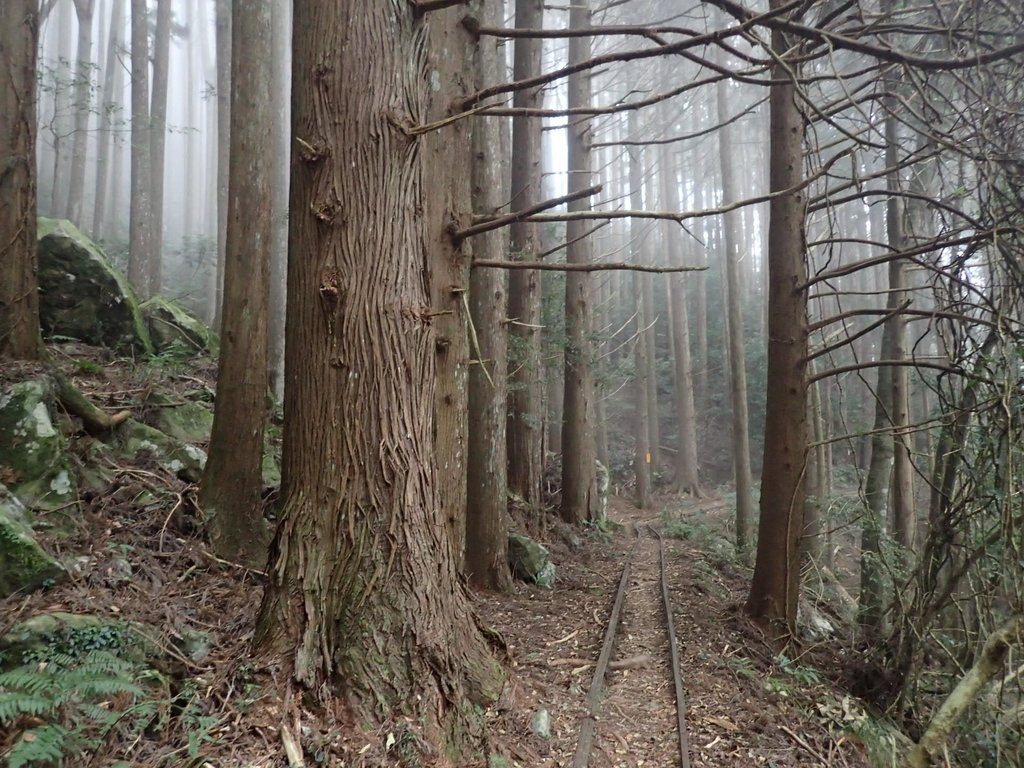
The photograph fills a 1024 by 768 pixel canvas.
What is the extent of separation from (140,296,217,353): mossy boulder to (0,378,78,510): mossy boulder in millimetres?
4864

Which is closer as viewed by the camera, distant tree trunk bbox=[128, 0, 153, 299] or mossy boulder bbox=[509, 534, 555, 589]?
mossy boulder bbox=[509, 534, 555, 589]

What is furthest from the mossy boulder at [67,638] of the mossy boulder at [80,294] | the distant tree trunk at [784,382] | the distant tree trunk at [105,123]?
the distant tree trunk at [105,123]

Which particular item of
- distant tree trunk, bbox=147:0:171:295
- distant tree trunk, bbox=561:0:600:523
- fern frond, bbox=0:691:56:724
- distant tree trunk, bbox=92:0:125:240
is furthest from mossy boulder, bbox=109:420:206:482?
distant tree trunk, bbox=92:0:125:240

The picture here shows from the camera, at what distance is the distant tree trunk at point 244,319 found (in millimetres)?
5953

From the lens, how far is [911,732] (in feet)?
18.8

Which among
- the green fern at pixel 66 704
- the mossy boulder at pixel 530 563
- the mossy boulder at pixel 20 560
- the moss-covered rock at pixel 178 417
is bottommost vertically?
the mossy boulder at pixel 530 563

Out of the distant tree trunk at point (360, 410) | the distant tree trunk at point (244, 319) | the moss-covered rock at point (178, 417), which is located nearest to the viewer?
the distant tree trunk at point (360, 410)

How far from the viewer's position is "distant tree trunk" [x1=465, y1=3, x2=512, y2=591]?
308 inches

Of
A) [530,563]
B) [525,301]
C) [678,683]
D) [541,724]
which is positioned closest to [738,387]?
[525,301]

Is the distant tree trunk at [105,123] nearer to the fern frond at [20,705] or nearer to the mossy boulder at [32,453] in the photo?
the mossy boulder at [32,453]

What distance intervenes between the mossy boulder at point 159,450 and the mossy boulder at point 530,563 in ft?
13.6

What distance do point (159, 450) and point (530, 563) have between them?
477 cm

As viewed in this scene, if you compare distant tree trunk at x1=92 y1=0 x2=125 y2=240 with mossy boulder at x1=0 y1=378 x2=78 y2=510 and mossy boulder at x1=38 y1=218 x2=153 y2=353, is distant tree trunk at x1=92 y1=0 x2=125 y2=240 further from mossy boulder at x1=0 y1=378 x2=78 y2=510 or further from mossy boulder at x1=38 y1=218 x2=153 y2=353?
mossy boulder at x1=0 y1=378 x2=78 y2=510

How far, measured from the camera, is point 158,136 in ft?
63.0
